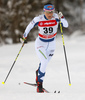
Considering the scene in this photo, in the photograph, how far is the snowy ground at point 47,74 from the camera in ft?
15.9

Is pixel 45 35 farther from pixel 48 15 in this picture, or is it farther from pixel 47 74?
pixel 47 74

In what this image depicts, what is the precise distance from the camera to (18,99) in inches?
181

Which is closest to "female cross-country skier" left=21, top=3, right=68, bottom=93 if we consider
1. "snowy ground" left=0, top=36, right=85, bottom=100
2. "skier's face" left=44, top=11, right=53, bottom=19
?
"skier's face" left=44, top=11, right=53, bottom=19

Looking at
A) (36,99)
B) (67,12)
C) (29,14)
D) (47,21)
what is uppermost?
(47,21)

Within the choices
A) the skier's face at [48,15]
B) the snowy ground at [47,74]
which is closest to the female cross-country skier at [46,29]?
the skier's face at [48,15]

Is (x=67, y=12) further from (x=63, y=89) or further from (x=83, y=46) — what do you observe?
(x=63, y=89)

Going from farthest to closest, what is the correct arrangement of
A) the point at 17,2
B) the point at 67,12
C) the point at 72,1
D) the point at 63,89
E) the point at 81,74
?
the point at 72,1 → the point at 67,12 → the point at 17,2 → the point at 81,74 → the point at 63,89

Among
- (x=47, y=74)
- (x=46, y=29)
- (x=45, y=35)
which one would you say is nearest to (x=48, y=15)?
(x=46, y=29)

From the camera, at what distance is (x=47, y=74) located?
340 inches

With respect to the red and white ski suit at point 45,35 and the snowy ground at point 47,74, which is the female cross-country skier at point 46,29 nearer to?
the red and white ski suit at point 45,35

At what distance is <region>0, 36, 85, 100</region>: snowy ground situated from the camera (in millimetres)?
4836

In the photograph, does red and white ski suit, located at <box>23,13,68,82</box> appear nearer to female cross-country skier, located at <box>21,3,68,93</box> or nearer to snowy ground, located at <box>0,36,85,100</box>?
female cross-country skier, located at <box>21,3,68,93</box>

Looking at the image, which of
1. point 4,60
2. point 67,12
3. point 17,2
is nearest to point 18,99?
point 4,60

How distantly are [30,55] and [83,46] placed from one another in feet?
10.1
